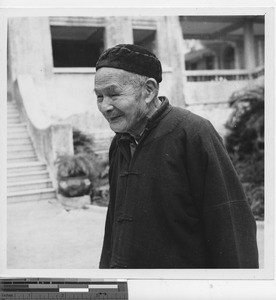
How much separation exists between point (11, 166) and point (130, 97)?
0.63 metres

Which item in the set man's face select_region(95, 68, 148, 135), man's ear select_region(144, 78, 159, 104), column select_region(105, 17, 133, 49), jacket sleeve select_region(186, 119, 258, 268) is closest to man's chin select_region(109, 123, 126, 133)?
man's face select_region(95, 68, 148, 135)

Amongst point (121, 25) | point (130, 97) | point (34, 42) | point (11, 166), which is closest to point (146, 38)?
point (121, 25)

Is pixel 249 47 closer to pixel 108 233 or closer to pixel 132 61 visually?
pixel 132 61

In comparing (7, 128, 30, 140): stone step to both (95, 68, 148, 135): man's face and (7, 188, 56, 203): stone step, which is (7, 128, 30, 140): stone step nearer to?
(7, 188, 56, 203): stone step

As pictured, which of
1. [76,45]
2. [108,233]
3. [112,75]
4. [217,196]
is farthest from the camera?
[76,45]

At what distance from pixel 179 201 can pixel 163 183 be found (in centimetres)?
8

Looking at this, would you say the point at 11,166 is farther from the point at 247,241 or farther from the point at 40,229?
the point at 247,241

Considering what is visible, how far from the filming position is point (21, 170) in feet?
5.90

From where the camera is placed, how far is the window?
176cm

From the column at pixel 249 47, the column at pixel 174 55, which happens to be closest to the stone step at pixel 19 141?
the column at pixel 174 55

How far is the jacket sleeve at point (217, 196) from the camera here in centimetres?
141

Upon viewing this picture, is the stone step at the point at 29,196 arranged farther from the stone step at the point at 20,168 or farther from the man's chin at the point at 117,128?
the man's chin at the point at 117,128

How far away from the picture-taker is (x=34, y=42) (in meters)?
1.80

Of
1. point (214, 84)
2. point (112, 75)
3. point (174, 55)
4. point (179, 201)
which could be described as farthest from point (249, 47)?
point (179, 201)
